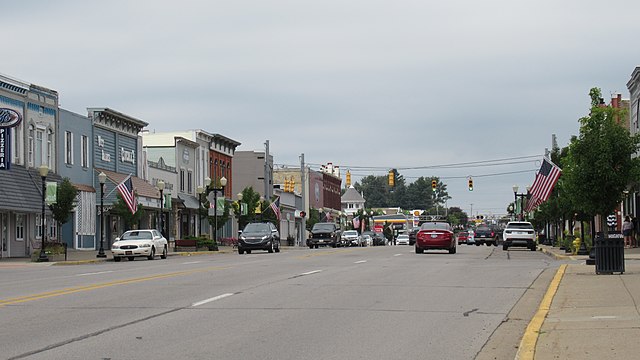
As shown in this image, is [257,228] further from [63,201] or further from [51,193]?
[51,193]

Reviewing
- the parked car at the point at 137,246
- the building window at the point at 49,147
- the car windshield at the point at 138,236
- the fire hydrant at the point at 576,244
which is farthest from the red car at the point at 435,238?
the building window at the point at 49,147

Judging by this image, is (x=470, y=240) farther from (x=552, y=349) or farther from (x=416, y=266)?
(x=552, y=349)

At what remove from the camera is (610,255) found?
23.0m

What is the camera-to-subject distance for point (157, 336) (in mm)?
12172

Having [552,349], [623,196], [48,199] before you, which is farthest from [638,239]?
[552,349]

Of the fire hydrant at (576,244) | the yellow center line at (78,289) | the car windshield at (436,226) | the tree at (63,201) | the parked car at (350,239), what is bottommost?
the parked car at (350,239)

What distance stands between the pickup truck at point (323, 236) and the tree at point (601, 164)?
4612cm

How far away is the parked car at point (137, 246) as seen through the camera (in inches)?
1622

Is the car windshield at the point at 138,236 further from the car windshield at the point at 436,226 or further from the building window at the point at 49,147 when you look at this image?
the car windshield at the point at 436,226

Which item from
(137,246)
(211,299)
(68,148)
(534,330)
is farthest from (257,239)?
(534,330)

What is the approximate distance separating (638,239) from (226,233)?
42.2m

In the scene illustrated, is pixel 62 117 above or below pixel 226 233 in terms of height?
above

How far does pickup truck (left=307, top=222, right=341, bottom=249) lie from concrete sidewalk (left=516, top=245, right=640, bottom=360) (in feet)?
169

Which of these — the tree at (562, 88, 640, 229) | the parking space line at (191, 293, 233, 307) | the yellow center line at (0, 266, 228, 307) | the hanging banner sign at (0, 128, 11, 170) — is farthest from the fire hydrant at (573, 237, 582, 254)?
the hanging banner sign at (0, 128, 11, 170)
